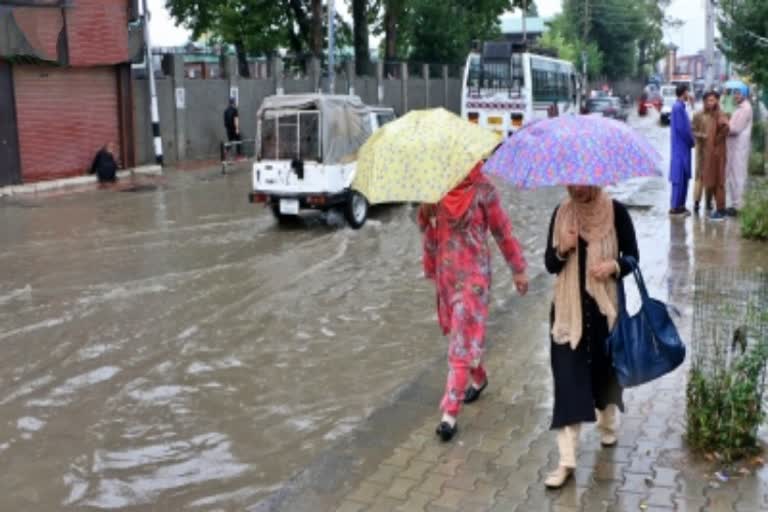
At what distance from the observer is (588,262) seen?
173 inches

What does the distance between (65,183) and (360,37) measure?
2176 centimetres

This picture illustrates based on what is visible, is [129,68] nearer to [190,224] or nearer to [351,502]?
[190,224]

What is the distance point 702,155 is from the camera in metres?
13.0

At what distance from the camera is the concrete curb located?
19.1 metres

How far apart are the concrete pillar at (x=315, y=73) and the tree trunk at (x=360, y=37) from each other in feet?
18.6

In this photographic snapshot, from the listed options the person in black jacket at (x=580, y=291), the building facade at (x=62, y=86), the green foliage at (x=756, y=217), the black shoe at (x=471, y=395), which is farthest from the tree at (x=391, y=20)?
the person in black jacket at (x=580, y=291)

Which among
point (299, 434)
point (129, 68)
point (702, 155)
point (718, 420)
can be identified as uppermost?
point (129, 68)

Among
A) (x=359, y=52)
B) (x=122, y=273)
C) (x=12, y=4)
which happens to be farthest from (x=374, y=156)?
(x=359, y=52)

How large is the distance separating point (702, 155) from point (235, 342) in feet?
26.7

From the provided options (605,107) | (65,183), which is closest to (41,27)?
(65,183)

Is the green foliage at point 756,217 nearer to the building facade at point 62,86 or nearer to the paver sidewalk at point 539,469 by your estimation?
the paver sidewalk at point 539,469

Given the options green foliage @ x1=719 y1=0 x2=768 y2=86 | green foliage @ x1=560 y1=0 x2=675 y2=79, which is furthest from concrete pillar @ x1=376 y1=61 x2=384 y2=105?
green foliage @ x1=560 y1=0 x2=675 y2=79

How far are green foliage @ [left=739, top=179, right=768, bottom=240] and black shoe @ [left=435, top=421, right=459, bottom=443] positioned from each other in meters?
7.20

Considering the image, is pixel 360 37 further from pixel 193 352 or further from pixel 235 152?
pixel 193 352
